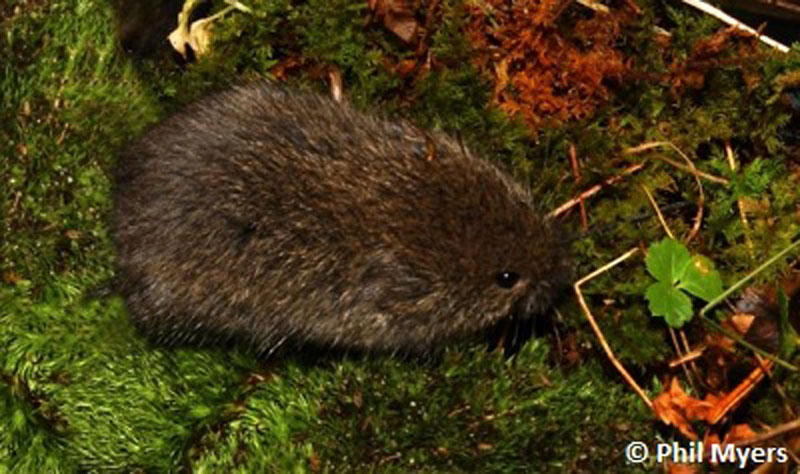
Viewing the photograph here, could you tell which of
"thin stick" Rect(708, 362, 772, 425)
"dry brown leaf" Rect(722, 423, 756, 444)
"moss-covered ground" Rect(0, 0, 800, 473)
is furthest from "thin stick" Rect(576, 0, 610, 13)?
"dry brown leaf" Rect(722, 423, 756, 444)

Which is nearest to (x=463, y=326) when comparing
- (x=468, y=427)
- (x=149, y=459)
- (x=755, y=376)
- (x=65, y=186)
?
(x=468, y=427)

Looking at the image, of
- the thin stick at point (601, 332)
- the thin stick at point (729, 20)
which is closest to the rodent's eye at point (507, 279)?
the thin stick at point (601, 332)

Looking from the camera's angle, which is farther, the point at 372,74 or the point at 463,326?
the point at 372,74

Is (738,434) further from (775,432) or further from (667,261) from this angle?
(667,261)

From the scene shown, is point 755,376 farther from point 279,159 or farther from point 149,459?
point 149,459

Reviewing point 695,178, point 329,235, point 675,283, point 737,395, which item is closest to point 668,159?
point 695,178

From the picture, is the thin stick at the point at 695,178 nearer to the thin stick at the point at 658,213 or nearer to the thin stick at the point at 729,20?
the thin stick at the point at 658,213
